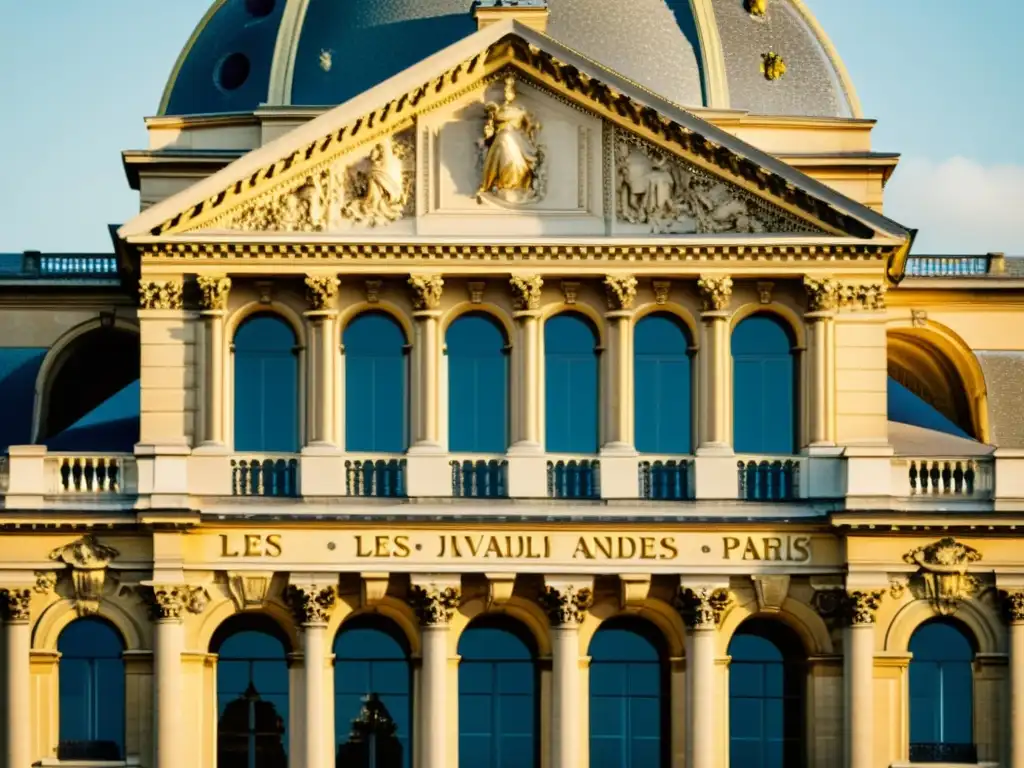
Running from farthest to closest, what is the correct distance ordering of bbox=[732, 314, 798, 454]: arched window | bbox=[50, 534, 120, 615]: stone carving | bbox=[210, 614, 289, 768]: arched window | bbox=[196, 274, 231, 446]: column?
bbox=[732, 314, 798, 454]: arched window → bbox=[210, 614, 289, 768]: arched window → bbox=[196, 274, 231, 446]: column → bbox=[50, 534, 120, 615]: stone carving

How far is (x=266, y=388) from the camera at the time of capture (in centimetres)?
7369

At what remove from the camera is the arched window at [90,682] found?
73125mm

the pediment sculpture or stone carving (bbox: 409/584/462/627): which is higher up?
the pediment sculpture

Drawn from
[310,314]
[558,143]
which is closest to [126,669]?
[310,314]

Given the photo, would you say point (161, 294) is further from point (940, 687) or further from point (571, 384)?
point (940, 687)

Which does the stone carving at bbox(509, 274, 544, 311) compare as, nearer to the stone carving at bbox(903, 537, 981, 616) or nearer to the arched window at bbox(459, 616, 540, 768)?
the arched window at bbox(459, 616, 540, 768)

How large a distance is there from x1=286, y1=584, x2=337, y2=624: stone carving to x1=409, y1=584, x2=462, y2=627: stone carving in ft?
5.38

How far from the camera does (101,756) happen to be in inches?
Result: 2869

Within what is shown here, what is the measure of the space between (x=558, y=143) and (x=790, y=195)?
4.70 metres

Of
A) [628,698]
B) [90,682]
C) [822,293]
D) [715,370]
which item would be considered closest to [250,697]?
[90,682]

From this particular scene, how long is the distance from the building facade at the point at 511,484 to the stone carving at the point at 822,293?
7cm

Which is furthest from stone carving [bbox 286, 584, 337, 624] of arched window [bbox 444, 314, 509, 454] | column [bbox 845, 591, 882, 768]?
column [bbox 845, 591, 882, 768]

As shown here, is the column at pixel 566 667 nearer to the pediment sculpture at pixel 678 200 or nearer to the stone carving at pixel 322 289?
the stone carving at pixel 322 289

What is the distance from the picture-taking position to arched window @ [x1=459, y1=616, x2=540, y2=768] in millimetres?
73562
